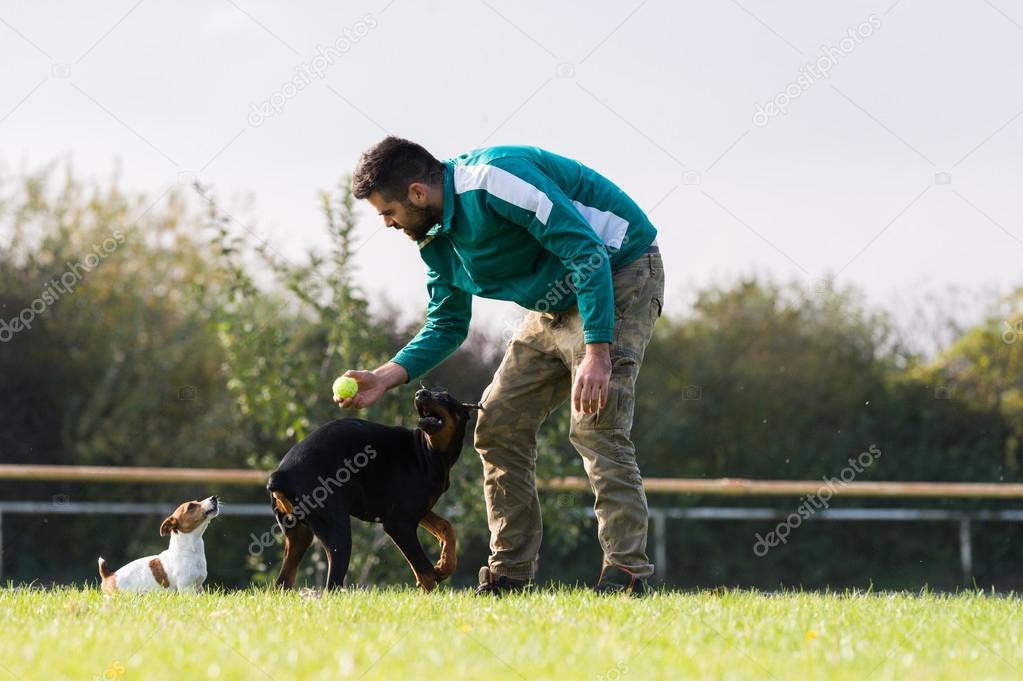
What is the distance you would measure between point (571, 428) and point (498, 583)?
2.65 feet

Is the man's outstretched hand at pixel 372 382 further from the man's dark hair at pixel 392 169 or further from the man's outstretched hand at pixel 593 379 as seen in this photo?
the man's outstretched hand at pixel 593 379

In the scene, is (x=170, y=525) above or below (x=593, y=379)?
below

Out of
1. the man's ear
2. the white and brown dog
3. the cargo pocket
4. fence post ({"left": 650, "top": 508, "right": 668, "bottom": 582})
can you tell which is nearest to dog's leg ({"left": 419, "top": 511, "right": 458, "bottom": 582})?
the cargo pocket

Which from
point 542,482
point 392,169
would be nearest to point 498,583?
point 392,169

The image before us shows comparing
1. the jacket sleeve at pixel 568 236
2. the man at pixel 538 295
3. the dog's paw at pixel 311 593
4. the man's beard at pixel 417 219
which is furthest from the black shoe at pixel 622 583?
the man's beard at pixel 417 219

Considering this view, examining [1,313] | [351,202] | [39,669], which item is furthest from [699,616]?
[1,313]

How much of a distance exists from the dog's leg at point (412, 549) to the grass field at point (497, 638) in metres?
0.20

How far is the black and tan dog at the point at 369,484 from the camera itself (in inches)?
190

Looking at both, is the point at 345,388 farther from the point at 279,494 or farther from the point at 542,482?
the point at 542,482

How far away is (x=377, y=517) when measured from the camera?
514cm

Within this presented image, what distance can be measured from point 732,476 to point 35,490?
7227 mm

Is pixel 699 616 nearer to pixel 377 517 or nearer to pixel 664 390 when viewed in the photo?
pixel 377 517

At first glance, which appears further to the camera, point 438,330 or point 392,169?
point 438,330

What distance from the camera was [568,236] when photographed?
4.48m
